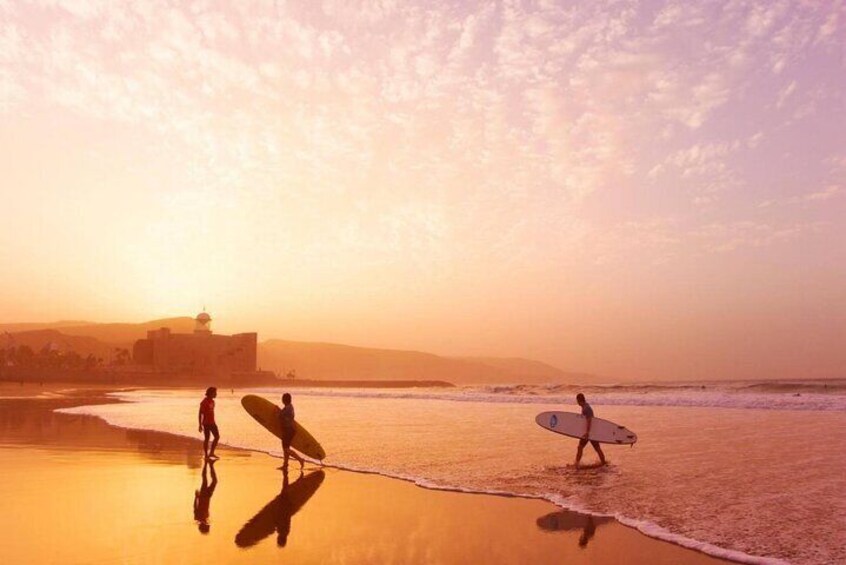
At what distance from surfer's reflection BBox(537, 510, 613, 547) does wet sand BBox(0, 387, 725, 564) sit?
2 cm

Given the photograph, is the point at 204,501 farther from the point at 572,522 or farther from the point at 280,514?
the point at 572,522

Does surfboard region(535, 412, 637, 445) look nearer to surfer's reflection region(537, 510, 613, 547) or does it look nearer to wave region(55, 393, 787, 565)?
wave region(55, 393, 787, 565)

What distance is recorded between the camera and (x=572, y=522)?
1055 centimetres

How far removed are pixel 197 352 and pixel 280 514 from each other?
163198 millimetres

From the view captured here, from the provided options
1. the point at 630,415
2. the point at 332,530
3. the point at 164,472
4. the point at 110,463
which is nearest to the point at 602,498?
the point at 332,530

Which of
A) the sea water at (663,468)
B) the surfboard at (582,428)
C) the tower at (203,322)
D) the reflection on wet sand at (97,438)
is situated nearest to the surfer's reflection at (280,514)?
the sea water at (663,468)

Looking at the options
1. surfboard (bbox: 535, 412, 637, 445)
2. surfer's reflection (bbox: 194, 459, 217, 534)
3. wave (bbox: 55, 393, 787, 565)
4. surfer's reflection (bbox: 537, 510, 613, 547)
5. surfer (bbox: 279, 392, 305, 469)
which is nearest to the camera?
wave (bbox: 55, 393, 787, 565)

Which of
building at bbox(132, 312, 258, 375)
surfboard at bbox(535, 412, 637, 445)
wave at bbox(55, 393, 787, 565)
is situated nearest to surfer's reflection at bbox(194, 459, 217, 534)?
wave at bbox(55, 393, 787, 565)

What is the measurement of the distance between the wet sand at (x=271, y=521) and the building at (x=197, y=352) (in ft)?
498

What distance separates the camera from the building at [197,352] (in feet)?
522

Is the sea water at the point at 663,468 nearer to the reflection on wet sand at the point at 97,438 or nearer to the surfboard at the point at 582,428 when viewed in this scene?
the surfboard at the point at 582,428

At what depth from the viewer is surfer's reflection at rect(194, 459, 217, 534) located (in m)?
9.73

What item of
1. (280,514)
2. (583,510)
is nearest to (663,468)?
(583,510)

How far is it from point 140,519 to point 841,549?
10.2m
